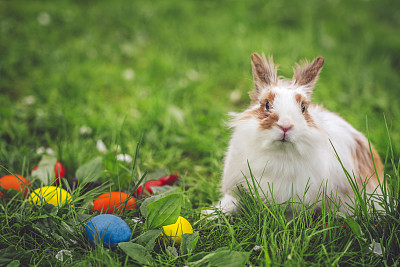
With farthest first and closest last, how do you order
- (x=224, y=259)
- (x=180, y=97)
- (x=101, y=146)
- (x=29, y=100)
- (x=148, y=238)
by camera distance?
1. (x=180, y=97)
2. (x=29, y=100)
3. (x=101, y=146)
4. (x=148, y=238)
5. (x=224, y=259)

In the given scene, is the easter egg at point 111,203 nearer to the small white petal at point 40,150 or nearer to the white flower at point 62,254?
the white flower at point 62,254

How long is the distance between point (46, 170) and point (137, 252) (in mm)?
890

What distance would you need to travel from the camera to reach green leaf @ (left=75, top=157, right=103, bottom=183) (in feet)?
Answer: 6.57

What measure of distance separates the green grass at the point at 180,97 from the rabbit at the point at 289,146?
0.14 m

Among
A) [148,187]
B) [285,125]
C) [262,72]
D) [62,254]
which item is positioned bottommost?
[62,254]

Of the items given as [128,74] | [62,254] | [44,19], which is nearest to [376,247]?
[62,254]

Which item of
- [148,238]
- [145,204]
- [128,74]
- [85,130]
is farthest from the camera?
[128,74]

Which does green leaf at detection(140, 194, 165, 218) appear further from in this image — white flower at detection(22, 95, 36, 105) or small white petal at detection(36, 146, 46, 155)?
white flower at detection(22, 95, 36, 105)

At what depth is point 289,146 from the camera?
1.56 metres

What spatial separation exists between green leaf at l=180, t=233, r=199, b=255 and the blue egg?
26 centimetres

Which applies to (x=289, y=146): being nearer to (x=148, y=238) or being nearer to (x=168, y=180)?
(x=148, y=238)

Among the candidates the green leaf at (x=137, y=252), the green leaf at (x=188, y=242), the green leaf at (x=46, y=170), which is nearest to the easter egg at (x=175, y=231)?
the green leaf at (x=188, y=242)

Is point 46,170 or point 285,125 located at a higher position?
point 285,125

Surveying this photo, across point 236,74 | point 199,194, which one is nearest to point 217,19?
point 236,74
